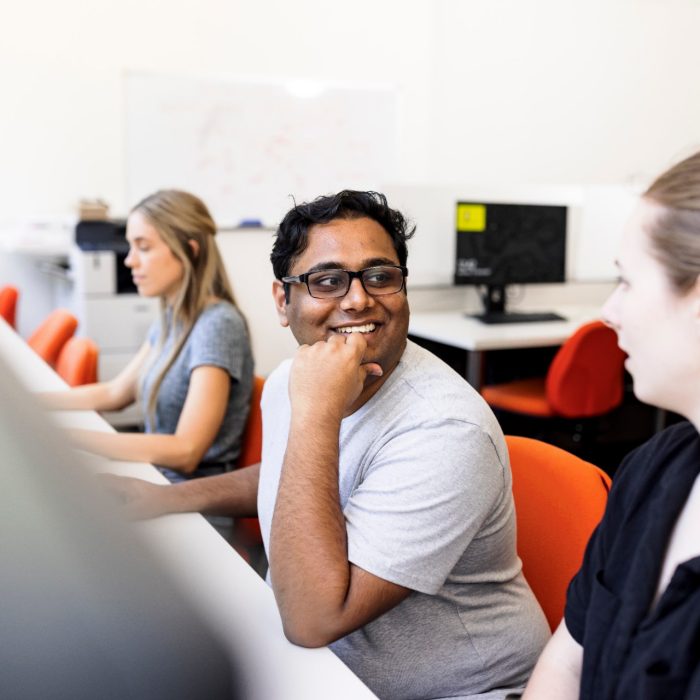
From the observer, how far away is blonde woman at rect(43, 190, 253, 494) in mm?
1831

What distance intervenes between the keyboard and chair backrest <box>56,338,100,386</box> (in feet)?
5.93

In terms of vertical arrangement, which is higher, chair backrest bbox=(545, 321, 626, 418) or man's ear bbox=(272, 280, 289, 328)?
man's ear bbox=(272, 280, 289, 328)

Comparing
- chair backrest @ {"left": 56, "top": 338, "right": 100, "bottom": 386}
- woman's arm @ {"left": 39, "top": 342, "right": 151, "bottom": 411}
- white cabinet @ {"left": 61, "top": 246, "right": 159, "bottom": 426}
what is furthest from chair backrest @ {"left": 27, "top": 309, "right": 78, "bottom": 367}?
white cabinet @ {"left": 61, "top": 246, "right": 159, "bottom": 426}

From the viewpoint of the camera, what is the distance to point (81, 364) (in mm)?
2379

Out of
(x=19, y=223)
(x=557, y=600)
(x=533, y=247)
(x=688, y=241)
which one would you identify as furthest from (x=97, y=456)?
(x=19, y=223)

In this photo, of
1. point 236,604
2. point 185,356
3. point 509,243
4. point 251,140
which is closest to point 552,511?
point 236,604

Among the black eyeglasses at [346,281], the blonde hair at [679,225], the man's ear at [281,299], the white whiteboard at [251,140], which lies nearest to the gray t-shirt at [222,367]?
the man's ear at [281,299]

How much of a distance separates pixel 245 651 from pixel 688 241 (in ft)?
1.87

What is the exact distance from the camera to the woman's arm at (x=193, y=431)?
1.74 m

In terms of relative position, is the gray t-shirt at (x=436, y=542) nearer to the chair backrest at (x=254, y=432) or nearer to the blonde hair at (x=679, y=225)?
the blonde hair at (x=679, y=225)

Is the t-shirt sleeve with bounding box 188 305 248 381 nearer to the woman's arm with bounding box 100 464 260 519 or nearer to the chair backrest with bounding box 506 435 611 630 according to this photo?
the woman's arm with bounding box 100 464 260 519

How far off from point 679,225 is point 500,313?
3065 mm

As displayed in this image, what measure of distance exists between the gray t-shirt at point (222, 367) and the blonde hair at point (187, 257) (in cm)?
4

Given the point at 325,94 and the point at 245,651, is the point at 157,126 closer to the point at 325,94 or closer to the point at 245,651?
the point at 325,94
